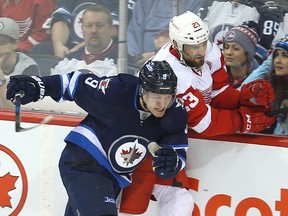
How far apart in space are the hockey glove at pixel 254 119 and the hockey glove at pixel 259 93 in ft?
0.11

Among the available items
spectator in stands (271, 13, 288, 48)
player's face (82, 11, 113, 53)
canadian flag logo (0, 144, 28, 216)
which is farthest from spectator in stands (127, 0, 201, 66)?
canadian flag logo (0, 144, 28, 216)

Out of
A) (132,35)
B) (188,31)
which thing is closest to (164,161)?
(188,31)

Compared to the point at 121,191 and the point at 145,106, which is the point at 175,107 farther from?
the point at 121,191

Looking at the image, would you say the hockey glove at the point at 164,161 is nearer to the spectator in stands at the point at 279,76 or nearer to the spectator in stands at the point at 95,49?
the spectator in stands at the point at 279,76

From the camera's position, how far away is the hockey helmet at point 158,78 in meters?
2.60

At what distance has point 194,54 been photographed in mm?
2754

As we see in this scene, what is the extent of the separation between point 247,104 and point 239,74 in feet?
0.73

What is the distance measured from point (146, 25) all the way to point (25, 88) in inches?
27.2

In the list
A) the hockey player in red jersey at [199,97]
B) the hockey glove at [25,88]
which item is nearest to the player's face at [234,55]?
the hockey player in red jersey at [199,97]

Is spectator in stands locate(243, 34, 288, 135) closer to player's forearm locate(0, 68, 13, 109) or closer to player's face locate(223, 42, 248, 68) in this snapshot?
player's face locate(223, 42, 248, 68)

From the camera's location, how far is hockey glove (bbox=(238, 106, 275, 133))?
280 cm

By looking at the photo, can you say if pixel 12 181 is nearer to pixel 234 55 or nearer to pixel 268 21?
pixel 234 55

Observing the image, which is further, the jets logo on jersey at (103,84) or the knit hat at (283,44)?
the knit hat at (283,44)

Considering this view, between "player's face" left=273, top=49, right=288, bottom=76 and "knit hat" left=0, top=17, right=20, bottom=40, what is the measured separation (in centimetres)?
121
